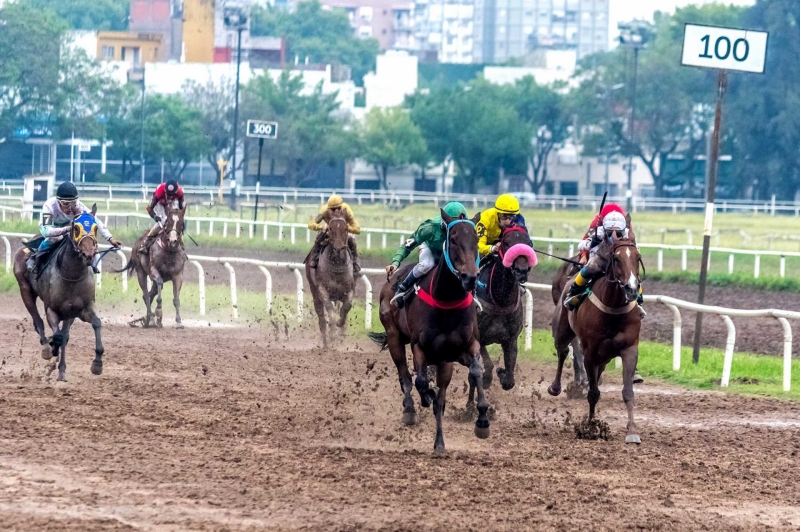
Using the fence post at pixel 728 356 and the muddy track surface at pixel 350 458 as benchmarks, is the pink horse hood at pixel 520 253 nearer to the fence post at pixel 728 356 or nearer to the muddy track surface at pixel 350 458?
the muddy track surface at pixel 350 458

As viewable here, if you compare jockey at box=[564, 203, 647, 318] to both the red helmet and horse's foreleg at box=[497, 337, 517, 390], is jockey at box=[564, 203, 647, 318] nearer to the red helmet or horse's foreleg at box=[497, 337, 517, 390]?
the red helmet

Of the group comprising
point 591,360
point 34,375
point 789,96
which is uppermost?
point 789,96

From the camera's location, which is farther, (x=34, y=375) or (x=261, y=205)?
(x=261, y=205)

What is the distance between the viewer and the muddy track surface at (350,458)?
6.56m

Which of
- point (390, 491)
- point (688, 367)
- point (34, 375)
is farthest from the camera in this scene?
point (688, 367)

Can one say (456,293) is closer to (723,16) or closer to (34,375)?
(34,375)

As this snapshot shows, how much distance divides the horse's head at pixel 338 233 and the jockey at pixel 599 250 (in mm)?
5186

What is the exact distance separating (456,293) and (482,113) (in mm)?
56402

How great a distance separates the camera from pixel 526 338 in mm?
14844

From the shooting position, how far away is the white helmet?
9164 millimetres

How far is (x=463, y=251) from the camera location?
8.15 metres

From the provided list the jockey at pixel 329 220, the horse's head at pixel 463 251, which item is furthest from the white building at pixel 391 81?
the horse's head at pixel 463 251

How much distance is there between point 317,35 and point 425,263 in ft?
359

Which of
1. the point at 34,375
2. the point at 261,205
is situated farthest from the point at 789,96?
the point at 34,375
